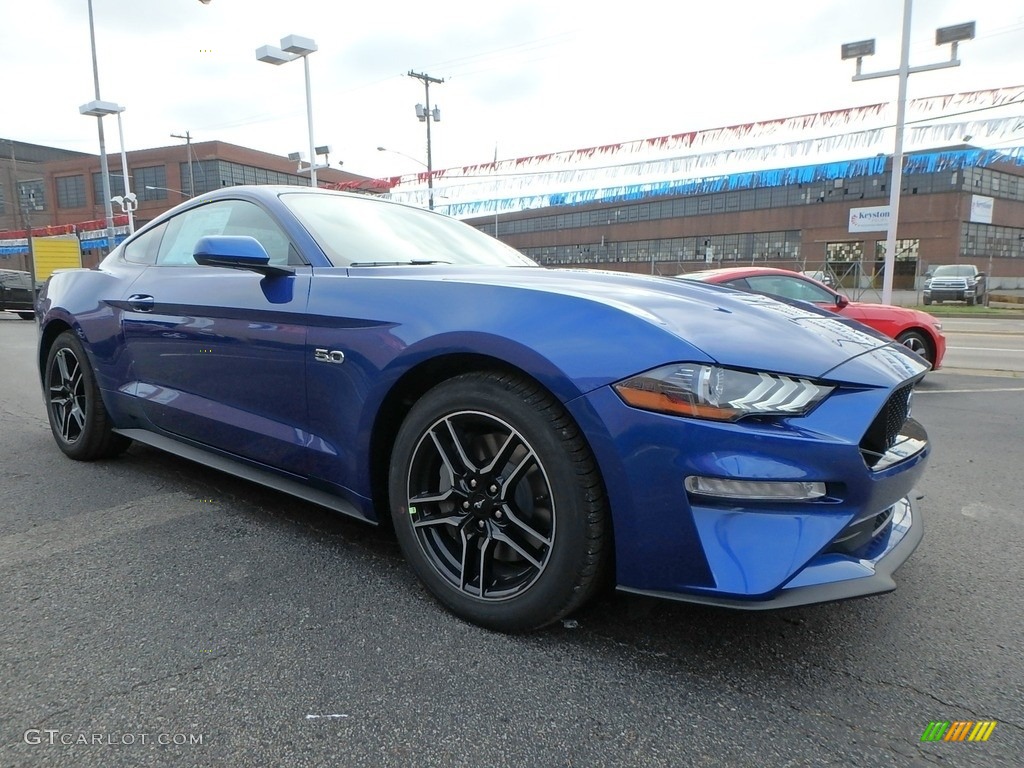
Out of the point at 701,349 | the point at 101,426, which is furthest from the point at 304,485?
the point at 101,426

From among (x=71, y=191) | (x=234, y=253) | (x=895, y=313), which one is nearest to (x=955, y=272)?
(x=895, y=313)

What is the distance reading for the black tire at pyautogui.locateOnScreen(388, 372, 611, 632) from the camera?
182 centimetres

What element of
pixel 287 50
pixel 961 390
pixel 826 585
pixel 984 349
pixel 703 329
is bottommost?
pixel 984 349

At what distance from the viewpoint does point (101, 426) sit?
370 cm

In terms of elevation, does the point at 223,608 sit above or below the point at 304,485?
A: below

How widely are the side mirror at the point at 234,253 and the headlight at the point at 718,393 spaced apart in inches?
59.0

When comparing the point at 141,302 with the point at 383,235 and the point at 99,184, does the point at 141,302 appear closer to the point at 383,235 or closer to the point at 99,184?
the point at 383,235

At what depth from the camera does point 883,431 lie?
1.84 meters

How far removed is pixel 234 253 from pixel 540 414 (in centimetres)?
135

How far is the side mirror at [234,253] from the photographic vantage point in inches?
95.7

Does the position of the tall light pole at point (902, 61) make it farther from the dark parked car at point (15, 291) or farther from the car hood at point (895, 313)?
the dark parked car at point (15, 291)

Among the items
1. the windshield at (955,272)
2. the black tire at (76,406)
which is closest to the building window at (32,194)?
the windshield at (955,272)

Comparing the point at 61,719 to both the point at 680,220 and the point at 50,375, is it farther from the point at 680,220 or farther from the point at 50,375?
the point at 680,220

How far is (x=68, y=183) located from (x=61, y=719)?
8438 centimetres
